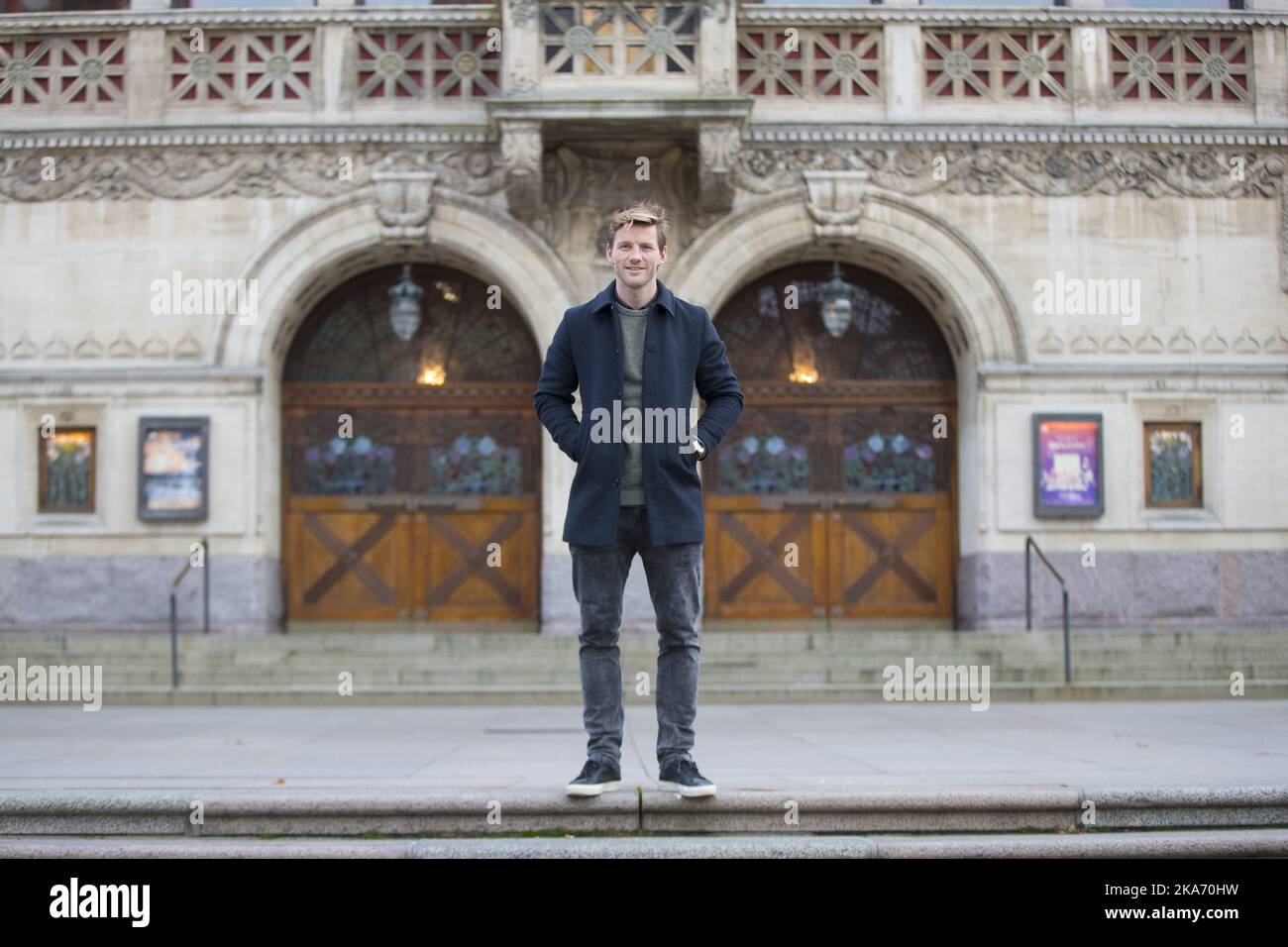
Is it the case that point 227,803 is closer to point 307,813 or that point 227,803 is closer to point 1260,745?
point 307,813

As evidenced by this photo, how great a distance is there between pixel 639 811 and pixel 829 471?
11.7 m

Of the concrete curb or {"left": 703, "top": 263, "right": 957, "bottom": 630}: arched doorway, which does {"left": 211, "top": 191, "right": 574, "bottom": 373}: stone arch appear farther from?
the concrete curb

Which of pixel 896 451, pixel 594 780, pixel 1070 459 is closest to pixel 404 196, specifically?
pixel 896 451

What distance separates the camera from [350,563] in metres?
16.8

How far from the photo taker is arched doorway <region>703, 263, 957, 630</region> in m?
16.8

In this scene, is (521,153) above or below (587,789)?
above

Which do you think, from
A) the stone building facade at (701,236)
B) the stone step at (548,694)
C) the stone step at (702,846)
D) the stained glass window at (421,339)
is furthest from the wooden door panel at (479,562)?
the stone step at (702,846)

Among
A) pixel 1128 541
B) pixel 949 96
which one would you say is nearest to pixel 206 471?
→ pixel 949 96

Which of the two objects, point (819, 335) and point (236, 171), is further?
point (819, 335)

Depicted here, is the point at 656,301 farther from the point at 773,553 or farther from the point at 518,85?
the point at 773,553

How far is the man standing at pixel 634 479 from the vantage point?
536cm

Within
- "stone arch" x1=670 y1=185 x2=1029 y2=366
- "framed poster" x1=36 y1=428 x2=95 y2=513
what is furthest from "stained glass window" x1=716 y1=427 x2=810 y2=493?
"framed poster" x1=36 y1=428 x2=95 y2=513

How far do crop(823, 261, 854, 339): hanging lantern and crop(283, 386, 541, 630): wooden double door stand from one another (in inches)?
150

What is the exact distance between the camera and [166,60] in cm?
1583
